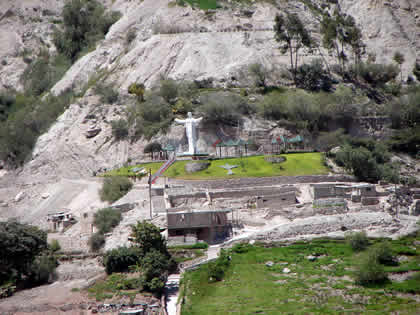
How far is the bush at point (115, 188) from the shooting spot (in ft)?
141

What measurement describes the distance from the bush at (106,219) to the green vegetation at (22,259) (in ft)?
14.7

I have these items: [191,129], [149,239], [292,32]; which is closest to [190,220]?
[149,239]

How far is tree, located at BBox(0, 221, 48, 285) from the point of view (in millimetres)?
32300

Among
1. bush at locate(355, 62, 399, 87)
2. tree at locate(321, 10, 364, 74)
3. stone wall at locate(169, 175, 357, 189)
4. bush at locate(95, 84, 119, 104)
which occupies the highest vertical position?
tree at locate(321, 10, 364, 74)

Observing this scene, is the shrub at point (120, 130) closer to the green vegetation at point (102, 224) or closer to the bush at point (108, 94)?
the bush at point (108, 94)

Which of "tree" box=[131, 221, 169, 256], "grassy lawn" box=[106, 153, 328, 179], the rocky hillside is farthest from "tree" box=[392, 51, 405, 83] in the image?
"tree" box=[131, 221, 169, 256]

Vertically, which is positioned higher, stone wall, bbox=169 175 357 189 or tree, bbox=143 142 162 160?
tree, bbox=143 142 162 160

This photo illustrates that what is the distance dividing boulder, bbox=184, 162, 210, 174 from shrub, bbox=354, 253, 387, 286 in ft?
71.0

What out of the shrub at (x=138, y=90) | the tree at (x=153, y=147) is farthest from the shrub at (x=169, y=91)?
the tree at (x=153, y=147)

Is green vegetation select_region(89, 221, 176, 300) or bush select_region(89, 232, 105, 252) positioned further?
bush select_region(89, 232, 105, 252)

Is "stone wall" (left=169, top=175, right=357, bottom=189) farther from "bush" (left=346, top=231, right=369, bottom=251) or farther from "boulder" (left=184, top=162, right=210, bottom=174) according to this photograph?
"bush" (left=346, top=231, right=369, bottom=251)

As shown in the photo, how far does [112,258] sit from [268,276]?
1041cm

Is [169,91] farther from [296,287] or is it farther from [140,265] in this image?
[296,287]

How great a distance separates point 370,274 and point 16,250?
2198 centimetres
